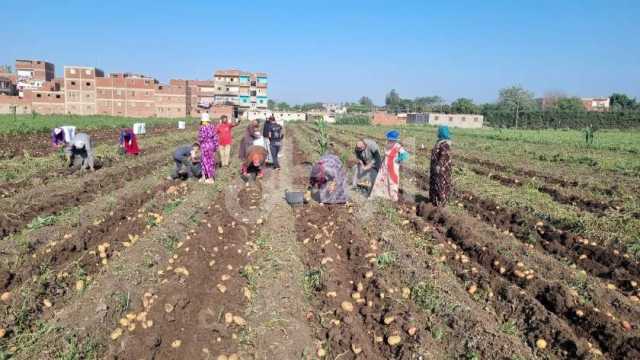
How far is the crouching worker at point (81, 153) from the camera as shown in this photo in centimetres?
1183

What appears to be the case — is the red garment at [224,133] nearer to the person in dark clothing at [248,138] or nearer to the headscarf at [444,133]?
the person in dark clothing at [248,138]

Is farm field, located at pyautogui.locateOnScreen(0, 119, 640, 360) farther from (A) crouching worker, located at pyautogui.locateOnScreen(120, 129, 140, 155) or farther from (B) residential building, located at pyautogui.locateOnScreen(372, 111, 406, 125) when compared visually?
(B) residential building, located at pyautogui.locateOnScreen(372, 111, 406, 125)

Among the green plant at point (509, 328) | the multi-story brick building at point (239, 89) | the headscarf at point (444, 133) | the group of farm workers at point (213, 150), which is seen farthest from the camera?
the multi-story brick building at point (239, 89)

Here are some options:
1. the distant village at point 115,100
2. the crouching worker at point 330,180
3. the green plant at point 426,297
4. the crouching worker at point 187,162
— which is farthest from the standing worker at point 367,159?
the distant village at point 115,100

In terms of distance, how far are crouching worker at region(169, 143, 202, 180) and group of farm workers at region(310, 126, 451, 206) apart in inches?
139

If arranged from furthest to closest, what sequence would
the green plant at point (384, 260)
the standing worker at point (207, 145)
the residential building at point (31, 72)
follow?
the residential building at point (31, 72), the standing worker at point (207, 145), the green plant at point (384, 260)

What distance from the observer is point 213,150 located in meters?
11.1

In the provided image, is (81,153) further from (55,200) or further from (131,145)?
(55,200)

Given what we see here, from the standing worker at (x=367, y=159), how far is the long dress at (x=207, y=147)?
148 inches

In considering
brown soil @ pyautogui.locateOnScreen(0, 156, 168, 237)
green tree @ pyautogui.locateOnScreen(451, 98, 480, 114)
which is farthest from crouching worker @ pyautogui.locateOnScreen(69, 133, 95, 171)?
green tree @ pyautogui.locateOnScreen(451, 98, 480, 114)

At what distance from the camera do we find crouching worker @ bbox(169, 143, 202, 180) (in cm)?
1121

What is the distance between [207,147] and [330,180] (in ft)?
11.9

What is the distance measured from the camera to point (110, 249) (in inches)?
246

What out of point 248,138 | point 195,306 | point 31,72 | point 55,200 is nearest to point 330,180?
point 248,138
